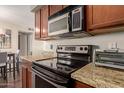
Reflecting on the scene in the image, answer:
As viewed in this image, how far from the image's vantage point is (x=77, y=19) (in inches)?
59.0

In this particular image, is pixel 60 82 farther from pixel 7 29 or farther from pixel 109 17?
pixel 7 29

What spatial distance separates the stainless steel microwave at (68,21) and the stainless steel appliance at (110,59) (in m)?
0.36

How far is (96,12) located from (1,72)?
342 centimetres

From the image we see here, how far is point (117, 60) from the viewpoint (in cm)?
112

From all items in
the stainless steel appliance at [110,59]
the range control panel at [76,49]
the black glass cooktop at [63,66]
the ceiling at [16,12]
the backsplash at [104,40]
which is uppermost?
the ceiling at [16,12]

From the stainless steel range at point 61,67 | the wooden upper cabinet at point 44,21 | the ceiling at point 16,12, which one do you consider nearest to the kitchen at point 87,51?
the stainless steel range at point 61,67

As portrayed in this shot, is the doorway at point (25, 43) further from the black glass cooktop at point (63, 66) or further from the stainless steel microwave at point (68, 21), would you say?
the black glass cooktop at point (63, 66)

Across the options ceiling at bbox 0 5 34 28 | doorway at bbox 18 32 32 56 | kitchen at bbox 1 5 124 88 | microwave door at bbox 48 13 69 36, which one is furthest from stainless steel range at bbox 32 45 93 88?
doorway at bbox 18 32 32 56

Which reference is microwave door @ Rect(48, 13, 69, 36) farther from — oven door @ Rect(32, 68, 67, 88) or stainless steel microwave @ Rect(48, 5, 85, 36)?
oven door @ Rect(32, 68, 67, 88)

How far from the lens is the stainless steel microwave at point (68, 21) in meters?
1.46

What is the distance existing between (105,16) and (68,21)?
0.52 meters

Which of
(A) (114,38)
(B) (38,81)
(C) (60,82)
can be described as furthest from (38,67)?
(A) (114,38)

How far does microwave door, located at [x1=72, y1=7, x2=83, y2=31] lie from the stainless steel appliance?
383 mm

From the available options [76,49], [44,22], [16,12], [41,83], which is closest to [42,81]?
[41,83]
